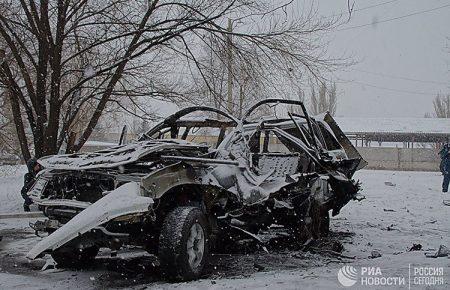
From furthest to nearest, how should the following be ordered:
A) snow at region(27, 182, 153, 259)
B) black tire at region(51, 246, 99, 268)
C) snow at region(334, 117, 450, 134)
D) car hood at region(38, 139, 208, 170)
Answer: snow at region(334, 117, 450, 134), black tire at region(51, 246, 99, 268), car hood at region(38, 139, 208, 170), snow at region(27, 182, 153, 259)

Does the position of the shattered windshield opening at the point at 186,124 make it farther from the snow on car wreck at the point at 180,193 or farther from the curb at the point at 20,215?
the curb at the point at 20,215

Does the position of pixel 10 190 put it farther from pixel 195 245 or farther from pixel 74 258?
pixel 195 245

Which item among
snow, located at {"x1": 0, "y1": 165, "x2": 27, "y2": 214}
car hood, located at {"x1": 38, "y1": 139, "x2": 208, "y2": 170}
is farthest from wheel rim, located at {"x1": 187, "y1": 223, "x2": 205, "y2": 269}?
snow, located at {"x1": 0, "y1": 165, "x2": 27, "y2": 214}

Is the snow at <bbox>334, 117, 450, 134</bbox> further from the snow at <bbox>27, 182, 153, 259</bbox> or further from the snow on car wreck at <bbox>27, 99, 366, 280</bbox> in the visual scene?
the snow at <bbox>27, 182, 153, 259</bbox>

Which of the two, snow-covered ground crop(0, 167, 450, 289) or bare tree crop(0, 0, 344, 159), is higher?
bare tree crop(0, 0, 344, 159)

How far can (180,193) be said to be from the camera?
5727 millimetres

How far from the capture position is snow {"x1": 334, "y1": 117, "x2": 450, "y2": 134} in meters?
42.4

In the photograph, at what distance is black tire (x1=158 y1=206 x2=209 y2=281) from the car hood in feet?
2.28

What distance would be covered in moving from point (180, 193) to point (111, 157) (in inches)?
33.5

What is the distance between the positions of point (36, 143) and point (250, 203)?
25.1 feet

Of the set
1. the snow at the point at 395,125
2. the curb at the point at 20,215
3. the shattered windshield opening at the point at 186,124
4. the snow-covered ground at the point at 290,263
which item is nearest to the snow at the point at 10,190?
the curb at the point at 20,215

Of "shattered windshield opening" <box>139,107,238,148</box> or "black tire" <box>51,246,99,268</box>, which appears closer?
"black tire" <box>51,246,99,268</box>

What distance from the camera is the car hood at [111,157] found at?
5242 millimetres

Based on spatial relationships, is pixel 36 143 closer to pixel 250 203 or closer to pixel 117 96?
pixel 117 96
